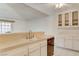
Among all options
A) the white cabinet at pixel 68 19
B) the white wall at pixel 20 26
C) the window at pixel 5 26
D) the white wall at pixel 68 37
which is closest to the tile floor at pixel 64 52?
the white wall at pixel 68 37

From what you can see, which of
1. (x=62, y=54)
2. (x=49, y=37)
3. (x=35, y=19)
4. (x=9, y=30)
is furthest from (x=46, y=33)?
(x=9, y=30)

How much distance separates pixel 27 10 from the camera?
5.37 ft

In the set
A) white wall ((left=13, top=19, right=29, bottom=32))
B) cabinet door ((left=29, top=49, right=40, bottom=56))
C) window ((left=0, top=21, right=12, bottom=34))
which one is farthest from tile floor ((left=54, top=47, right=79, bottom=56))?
window ((left=0, top=21, right=12, bottom=34))

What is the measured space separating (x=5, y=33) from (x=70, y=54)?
0.90m

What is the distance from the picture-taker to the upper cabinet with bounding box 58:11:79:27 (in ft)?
5.48

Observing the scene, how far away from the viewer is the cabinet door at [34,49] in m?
1.66

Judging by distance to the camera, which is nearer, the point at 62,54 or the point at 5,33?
the point at 5,33

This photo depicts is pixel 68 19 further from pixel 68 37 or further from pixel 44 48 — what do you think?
pixel 44 48

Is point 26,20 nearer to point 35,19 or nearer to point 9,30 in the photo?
point 35,19

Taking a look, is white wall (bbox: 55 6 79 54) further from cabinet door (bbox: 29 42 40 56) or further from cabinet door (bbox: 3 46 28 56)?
cabinet door (bbox: 3 46 28 56)

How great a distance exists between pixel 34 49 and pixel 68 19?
0.64 metres

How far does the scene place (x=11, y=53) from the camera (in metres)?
1.54

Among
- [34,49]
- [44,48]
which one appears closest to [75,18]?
[44,48]

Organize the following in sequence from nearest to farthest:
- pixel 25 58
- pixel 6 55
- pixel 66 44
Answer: pixel 6 55, pixel 25 58, pixel 66 44
